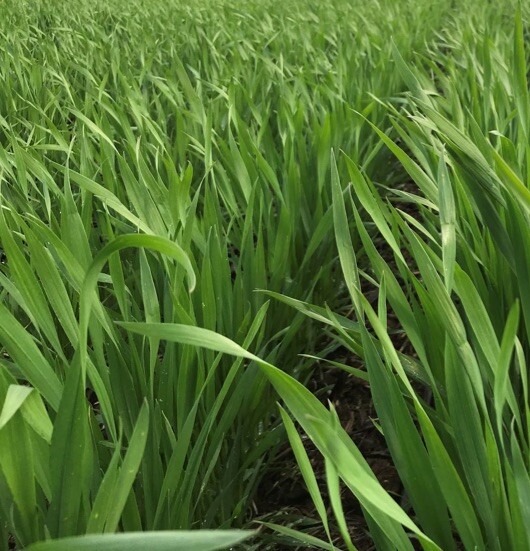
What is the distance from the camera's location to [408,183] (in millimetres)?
1901

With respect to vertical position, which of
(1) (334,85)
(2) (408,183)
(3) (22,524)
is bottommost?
(2) (408,183)

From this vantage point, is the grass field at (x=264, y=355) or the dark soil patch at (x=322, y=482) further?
the dark soil patch at (x=322, y=482)

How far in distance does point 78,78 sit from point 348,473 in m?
1.71

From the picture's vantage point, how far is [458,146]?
67cm

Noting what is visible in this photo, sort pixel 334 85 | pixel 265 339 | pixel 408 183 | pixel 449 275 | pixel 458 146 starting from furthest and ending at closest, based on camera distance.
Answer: pixel 408 183 → pixel 334 85 → pixel 265 339 → pixel 458 146 → pixel 449 275

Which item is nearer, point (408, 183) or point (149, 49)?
point (408, 183)

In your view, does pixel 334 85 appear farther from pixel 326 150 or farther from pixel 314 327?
pixel 314 327

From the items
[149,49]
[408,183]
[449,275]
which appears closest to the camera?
[449,275]

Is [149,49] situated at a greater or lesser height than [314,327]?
greater

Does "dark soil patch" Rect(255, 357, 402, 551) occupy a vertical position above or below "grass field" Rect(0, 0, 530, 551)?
below

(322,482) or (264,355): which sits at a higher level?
(264,355)

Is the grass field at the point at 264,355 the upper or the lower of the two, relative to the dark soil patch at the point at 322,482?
upper

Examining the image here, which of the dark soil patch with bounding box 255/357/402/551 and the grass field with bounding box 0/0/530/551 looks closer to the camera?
the grass field with bounding box 0/0/530/551

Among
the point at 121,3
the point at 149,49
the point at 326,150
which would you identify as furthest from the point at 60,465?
the point at 121,3
